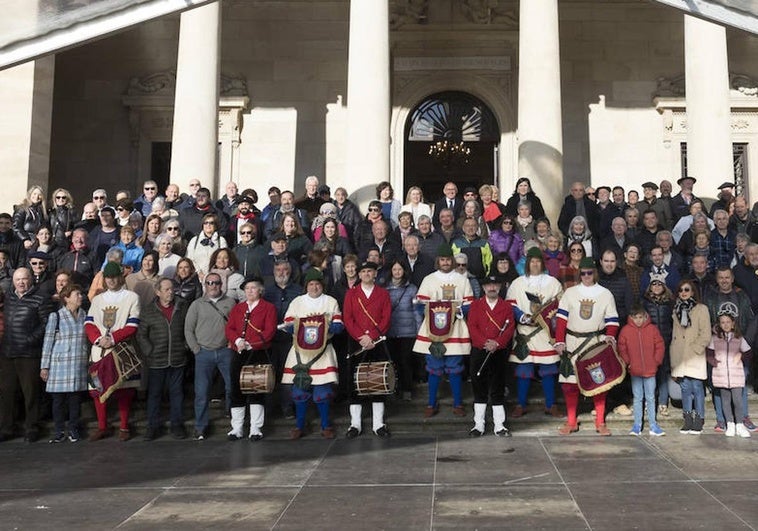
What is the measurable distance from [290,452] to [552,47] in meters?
10.8

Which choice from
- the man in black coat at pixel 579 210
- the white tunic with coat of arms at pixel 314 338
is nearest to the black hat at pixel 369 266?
the white tunic with coat of arms at pixel 314 338

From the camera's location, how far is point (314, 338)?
9219mm

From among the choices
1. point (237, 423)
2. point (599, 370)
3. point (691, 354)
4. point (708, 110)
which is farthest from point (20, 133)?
point (708, 110)

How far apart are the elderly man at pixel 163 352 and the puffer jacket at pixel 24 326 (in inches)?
52.5

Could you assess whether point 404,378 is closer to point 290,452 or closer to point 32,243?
point 290,452

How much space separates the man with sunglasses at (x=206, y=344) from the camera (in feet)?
30.9

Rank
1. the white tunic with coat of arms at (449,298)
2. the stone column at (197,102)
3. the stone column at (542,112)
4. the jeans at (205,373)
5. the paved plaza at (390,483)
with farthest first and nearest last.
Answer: the stone column at (197,102) < the stone column at (542,112) < the white tunic with coat of arms at (449,298) < the jeans at (205,373) < the paved plaza at (390,483)

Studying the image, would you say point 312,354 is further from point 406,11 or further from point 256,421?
point 406,11

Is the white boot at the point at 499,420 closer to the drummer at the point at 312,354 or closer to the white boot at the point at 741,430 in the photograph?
the drummer at the point at 312,354

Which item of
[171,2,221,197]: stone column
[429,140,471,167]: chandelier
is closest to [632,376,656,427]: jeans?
[171,2,221,197]: stone column

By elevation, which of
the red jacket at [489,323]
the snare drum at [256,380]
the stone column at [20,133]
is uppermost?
the stone column at [20,133]

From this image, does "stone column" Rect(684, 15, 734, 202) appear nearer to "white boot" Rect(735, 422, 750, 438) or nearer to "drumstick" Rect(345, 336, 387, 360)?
"white boot" Rect(735, 422, 750, 438)

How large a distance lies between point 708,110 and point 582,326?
9312 millimetres

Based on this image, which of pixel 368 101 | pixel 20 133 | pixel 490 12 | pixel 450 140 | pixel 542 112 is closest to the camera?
pixel 368 101
